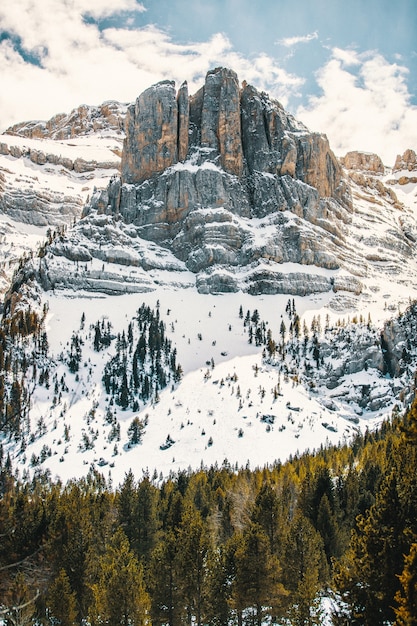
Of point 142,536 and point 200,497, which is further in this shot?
point 200,497

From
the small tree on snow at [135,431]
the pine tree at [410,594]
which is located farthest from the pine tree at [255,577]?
the small tree on snow at [135,431]

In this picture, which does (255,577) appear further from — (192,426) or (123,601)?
(192,426)

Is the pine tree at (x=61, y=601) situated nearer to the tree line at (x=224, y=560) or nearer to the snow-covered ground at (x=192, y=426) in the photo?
the tree line at (x=224, y=560)

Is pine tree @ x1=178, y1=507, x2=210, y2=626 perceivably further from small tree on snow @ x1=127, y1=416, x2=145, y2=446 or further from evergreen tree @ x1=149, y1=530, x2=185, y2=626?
small tree on snow @ x1=127, y1=416, x2=145, y2=446

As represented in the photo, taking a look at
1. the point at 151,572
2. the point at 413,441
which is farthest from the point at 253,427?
the point at 413,441

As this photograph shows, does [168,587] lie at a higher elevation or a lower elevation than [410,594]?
lower

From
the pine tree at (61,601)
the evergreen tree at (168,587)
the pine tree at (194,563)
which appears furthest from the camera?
the evergreen tree at (168,587)

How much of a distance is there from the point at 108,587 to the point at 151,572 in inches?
227

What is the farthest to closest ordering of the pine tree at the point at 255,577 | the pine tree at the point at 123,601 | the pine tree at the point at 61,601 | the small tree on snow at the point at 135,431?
the small tree on snow at the point at 135,431
the pine tree at the point at 61,601
the pine tree at the point at 255,577
the pine tree at the point at 123,601

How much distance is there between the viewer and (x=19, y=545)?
136 ft

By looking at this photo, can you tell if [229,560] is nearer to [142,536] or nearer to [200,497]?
[142,536]

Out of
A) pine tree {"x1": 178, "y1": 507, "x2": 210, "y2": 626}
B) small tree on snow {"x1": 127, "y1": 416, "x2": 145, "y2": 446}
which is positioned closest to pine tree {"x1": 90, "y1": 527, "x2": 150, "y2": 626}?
pine tree {"x1": 178, "y1": 507, "x2": 210, "y2": 626}

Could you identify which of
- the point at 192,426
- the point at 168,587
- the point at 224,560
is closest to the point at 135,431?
the point at 192,426

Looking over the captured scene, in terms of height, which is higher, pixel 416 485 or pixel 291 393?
pixel 416 485
